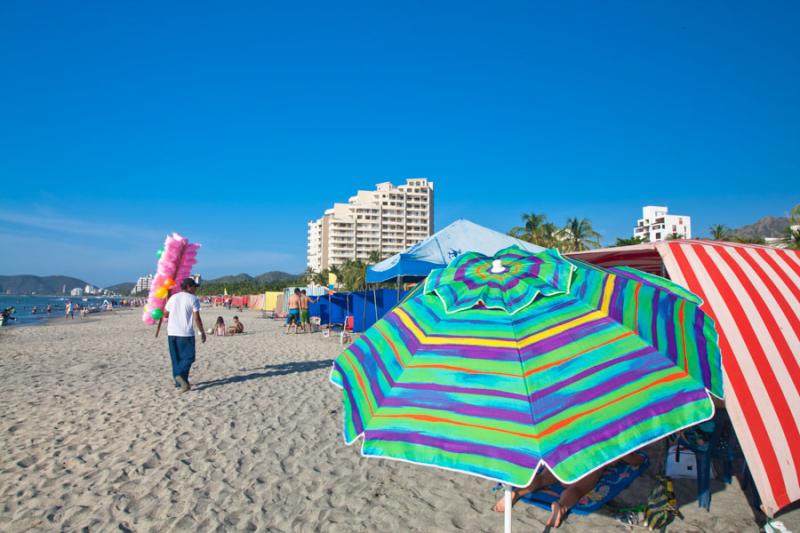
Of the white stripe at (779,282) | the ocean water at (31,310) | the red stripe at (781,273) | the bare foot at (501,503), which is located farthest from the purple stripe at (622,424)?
the ocean water at (31,310)

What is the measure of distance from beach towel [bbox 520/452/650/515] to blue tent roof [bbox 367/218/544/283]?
5376 mm

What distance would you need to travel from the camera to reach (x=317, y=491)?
11.9 feet

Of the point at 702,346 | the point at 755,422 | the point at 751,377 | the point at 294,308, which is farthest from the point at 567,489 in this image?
the point at 294,308

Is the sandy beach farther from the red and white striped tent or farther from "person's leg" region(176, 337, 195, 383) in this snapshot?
the red and white striped tent

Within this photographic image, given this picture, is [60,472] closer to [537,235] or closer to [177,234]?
[177,234]

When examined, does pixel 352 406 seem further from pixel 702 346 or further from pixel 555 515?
pixel 555 515

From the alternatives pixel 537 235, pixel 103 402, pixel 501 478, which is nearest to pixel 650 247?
pixel 501 478

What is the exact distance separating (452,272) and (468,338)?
525 mm

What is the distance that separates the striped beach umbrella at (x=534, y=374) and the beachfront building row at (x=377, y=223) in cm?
9873

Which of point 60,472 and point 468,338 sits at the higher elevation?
point 468,338

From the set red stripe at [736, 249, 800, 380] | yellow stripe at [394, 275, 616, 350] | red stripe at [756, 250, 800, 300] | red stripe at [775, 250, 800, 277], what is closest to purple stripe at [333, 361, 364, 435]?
yellow stripe at [394, 275, 616, 350]

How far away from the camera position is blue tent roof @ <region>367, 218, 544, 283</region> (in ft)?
27.6

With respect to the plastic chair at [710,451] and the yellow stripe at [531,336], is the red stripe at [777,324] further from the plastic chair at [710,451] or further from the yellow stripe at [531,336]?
the yellow stripe at [531,336]

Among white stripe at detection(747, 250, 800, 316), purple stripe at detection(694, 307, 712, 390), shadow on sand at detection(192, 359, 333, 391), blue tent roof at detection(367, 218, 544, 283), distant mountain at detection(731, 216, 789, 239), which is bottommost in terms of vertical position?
shadow on sand at detection(192, 359, 333, 391)
